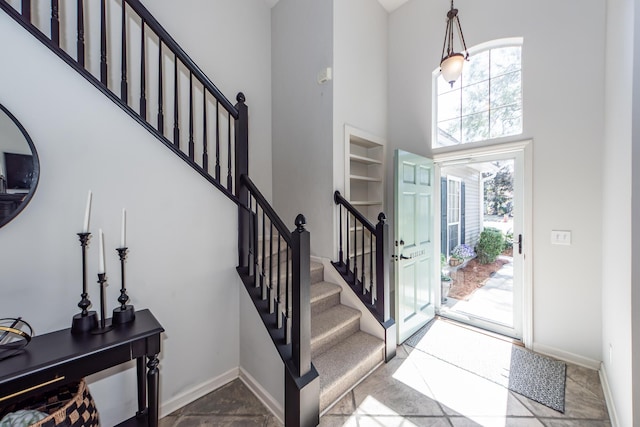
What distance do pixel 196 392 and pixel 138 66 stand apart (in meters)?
2.69

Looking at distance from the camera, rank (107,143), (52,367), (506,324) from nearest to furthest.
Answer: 1. (52,367)
2. (107,143)
3. (506,324)

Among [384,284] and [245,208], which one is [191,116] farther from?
[384,284]

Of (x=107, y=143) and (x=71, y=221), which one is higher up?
(x=107, y=143)

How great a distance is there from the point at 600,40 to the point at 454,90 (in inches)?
47.2

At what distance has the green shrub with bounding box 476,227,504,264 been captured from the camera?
2857mm

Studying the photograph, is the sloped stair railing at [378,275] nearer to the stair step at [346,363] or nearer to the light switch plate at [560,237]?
the stair step at [346,363]

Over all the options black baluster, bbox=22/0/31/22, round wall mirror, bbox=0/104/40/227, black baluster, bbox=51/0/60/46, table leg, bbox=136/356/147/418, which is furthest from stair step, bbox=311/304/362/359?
black baluster, bbox=22/0/31/22

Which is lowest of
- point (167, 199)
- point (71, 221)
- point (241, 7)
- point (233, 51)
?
point (71, 221)

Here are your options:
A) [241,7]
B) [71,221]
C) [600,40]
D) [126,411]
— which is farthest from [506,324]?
[241,7]

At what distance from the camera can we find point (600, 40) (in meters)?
2.10

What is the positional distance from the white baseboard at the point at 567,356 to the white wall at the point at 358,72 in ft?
8.23

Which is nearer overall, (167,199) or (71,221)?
(71,221)

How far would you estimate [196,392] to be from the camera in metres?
1.91

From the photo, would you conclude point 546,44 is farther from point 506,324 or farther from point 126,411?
point 126,411
